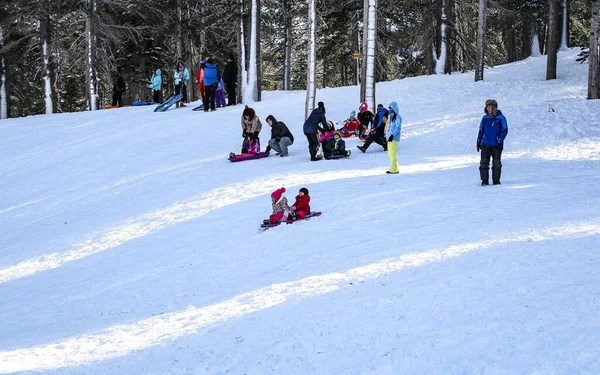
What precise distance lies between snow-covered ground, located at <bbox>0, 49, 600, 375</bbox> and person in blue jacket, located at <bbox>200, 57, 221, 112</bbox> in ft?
15.7

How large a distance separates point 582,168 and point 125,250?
31.7ft

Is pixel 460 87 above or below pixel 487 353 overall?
above

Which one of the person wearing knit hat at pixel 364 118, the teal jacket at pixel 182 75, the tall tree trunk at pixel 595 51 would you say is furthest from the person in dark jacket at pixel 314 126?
the teal jacket at pixel 182 75

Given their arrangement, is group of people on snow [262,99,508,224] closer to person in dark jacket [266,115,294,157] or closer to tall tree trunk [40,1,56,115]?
person in dark jacket [266,115,294,157]

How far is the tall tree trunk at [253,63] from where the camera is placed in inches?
993

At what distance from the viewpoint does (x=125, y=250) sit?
35.3 ft

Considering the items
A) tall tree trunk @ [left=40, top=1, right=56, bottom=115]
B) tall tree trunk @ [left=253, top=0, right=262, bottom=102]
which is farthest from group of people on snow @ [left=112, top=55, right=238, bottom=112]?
tall tree trunk @ [left=40, top=1, right=56, bottom=115]

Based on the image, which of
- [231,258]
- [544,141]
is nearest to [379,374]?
[231,258]

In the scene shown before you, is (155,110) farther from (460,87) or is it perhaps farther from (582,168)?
(582,168)

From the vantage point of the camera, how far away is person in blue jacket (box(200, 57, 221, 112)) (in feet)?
75.4

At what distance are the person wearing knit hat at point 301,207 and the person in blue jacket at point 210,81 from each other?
13.1 metres

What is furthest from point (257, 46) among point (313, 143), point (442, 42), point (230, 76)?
point (313, 143)

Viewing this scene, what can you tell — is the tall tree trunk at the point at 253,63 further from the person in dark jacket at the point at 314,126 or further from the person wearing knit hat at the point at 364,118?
the person in dark jacket at the point at 314,126

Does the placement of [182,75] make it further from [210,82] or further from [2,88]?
[2,88]
